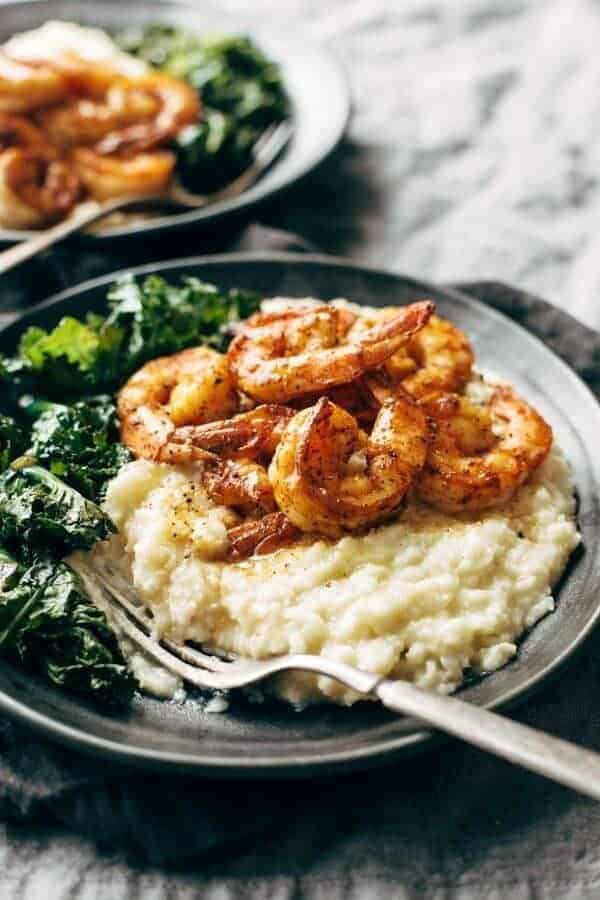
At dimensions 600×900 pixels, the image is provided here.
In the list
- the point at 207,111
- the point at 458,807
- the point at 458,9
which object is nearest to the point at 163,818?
the point at 458,807

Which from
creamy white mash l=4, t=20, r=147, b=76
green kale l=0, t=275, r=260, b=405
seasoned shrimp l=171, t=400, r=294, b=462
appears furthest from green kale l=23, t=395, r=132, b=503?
creamy white mash l=4, t=20, r=147, b=76

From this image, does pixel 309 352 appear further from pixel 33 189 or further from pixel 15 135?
pixel 15 135

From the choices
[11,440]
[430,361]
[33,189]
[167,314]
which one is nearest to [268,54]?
[33,189]

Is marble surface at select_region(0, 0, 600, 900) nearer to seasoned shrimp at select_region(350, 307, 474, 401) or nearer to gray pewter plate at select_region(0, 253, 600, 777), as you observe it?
gray pewter plate at select_region(0, 253, 600, 777)

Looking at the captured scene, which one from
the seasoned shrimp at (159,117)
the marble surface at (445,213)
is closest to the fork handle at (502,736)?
the marble surface at (445,213)

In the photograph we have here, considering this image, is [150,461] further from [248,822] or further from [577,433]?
[577,433]
